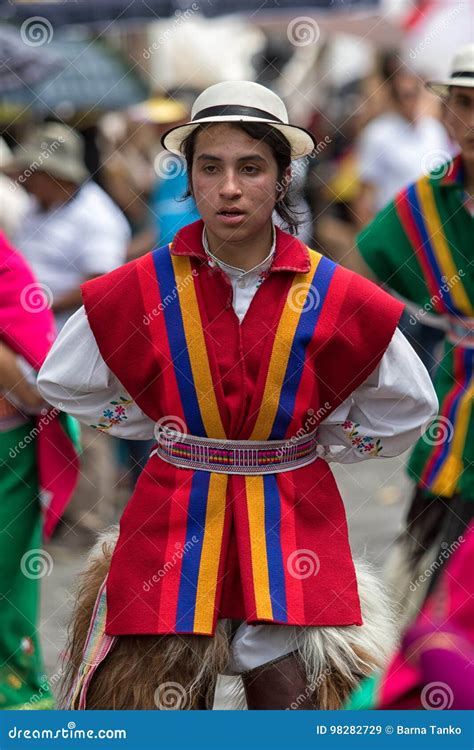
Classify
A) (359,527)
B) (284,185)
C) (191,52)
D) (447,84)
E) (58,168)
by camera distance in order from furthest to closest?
(191,52) → (359,527) → (58,168) → (447,84) → (284,185)

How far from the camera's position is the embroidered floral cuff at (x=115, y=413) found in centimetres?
394

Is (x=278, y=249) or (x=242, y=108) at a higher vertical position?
(x=242, y=108)

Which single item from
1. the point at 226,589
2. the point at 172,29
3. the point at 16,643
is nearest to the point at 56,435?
the point at 16,643

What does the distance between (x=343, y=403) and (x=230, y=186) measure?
61cm

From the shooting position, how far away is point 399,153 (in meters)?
9.07

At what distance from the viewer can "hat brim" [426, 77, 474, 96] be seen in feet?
15.7

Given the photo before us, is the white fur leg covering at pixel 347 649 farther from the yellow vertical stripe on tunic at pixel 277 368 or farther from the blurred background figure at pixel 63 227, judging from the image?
the blurred background figure at pixel 63 227

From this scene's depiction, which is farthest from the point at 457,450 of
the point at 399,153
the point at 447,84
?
the point at 399,153

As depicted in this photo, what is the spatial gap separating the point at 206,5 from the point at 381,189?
1.66 m

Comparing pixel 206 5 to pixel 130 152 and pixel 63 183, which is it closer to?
pixel 130 152
